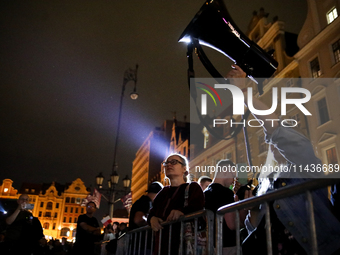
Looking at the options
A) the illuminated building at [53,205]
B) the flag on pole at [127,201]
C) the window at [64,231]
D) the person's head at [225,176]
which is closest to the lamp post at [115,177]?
the flag on pole at [127,201]

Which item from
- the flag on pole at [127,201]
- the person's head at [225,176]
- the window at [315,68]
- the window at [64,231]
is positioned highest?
the window at [315,68]

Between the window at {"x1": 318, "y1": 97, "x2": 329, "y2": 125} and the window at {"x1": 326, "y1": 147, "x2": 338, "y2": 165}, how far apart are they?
1735 mm

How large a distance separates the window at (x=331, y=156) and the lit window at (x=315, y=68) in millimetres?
4594

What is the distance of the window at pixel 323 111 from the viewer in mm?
16078

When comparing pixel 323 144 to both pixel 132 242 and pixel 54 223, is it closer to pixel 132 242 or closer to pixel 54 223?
pixel 132 242

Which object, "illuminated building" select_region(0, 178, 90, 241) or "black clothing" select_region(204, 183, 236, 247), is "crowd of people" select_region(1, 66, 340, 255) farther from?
"illuminated building" select_region(0, 178, 90, 241)

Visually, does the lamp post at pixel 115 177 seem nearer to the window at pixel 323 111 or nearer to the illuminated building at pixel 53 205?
the window at pixel 323 111

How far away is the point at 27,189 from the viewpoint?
240ft

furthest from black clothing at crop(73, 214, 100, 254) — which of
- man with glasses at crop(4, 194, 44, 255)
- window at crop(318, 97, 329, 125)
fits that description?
window at crop(318, 97, 329, 125)

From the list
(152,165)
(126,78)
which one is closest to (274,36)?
(126,78)

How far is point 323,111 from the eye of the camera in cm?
1631

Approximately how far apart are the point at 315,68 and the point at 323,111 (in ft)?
9.19

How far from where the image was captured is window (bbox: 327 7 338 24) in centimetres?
1633

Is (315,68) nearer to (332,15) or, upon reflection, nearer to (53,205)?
(332,15)
